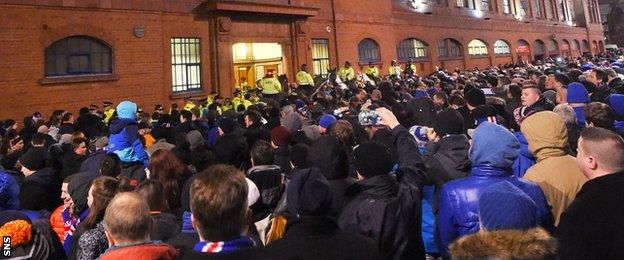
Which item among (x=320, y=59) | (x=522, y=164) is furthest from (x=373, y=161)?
(x=320, y=59)

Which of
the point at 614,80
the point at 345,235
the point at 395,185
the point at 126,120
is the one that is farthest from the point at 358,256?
the point at 614,80

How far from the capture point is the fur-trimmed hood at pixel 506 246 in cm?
129

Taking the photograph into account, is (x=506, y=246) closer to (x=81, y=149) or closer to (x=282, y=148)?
(x=282, y=148)

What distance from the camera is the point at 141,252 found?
2.20 metres

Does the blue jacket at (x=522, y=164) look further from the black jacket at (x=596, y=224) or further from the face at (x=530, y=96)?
the black jacket at (x=596, y=224)

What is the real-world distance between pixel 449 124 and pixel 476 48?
31793 mm

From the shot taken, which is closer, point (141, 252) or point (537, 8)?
point (141, 252)

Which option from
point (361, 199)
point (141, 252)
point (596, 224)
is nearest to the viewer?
point (596, 224)

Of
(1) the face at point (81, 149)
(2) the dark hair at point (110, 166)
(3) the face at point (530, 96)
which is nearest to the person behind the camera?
(2) the dark hair at point (110, 166)

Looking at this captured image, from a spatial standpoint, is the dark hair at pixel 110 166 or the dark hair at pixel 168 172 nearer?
the dark hair at pixel 168 172

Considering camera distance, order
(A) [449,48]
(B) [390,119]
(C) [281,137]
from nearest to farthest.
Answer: (B) [390,119] → (C) [281,137] → (A) [449,48]

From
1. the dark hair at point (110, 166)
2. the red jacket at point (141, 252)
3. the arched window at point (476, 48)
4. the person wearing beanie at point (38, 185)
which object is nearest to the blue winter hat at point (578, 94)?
the red jacket at point (141, 252)

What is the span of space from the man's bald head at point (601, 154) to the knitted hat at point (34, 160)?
5727 millimetres

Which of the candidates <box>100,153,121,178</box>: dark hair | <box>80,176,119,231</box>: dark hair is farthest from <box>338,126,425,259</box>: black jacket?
<box>100,153,121,178</box>: dark hair
